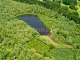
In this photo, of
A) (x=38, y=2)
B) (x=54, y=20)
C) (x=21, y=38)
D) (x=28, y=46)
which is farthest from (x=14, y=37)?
(x=38, y=2)

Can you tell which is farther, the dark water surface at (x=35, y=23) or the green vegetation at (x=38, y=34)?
the dark water surface at (x=35, y=23)

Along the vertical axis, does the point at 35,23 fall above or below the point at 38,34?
below

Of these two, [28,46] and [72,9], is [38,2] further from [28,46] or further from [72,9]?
[28,46]

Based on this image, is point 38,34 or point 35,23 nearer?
point 38,34
